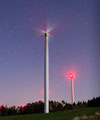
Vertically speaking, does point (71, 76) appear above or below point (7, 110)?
above

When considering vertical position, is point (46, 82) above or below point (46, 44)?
below

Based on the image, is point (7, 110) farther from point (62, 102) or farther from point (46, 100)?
point (46, 100)

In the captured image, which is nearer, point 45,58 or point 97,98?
point 45,58

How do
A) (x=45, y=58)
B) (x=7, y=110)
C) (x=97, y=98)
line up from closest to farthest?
(x=45, y=58), (x=97, y=98), (x=7, y=110)

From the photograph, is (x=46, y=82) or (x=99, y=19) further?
(x=46, y=82)

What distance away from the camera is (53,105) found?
64.8 meters

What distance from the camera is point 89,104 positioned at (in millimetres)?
45250

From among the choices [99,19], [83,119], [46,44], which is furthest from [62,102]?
[83,119]

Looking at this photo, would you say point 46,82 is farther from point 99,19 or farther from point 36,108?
point 36,108

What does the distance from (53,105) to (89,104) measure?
21.3 m

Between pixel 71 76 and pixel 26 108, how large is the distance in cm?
1419

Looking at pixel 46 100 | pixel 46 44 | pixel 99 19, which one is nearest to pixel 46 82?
pixel 46 100

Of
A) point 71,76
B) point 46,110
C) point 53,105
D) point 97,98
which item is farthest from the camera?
point 53,105

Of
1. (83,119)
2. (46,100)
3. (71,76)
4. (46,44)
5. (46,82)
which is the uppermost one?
(46,44)
